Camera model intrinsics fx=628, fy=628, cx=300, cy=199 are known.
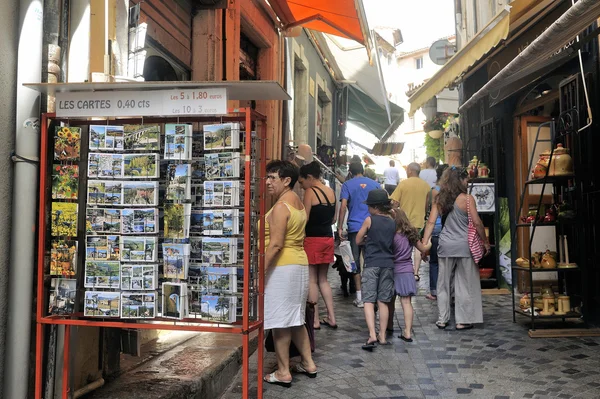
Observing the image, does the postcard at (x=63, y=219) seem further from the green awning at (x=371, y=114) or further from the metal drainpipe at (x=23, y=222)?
the green awning at (x=371, y=114)

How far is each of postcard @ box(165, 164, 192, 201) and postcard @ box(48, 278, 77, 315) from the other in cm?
79

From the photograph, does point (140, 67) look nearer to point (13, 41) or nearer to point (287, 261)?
point (13, 41)

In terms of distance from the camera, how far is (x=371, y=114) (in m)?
20.4

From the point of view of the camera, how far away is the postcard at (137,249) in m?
3.58

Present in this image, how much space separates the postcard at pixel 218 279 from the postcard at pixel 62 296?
2.58 feet

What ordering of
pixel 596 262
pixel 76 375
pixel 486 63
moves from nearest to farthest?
pixel 76 375 → pixel 596 262 → pixel 486 63

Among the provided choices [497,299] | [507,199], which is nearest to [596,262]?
[497,299]

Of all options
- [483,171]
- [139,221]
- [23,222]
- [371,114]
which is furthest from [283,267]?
[371,114]

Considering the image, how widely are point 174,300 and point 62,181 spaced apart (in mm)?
953

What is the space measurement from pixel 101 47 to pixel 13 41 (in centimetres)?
62

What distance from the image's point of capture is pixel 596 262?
631 cm

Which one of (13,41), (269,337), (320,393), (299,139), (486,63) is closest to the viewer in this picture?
(13,41)

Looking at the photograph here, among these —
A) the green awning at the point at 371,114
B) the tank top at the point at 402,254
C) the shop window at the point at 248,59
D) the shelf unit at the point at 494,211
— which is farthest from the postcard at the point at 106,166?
the green awning at the point at 371,114

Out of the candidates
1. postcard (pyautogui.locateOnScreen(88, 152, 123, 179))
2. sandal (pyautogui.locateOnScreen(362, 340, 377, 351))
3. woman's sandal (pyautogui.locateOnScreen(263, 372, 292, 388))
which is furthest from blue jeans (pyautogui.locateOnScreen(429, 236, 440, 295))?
postcard (pyautogui.locateOnScreen(88, 152, 123, 179))
